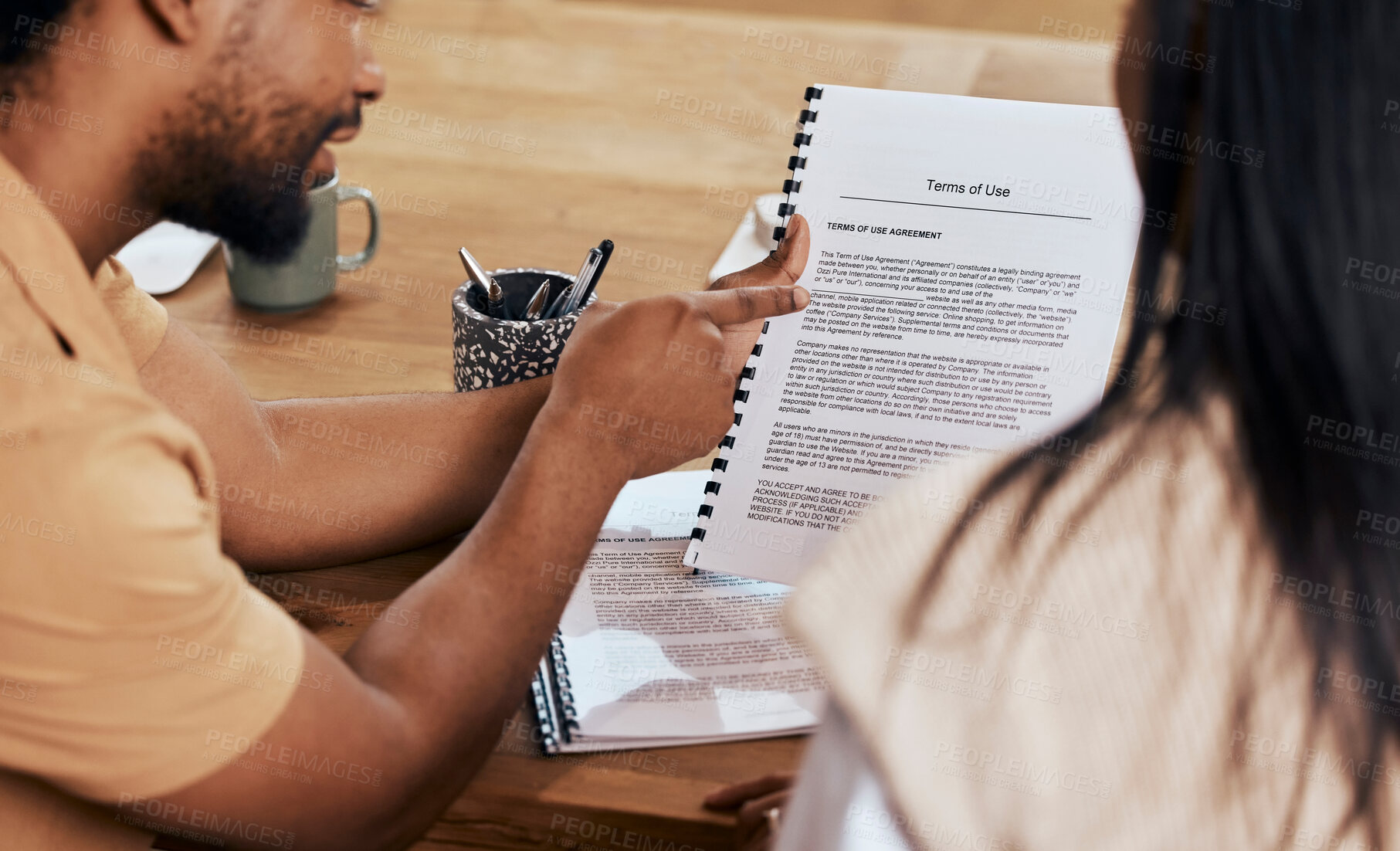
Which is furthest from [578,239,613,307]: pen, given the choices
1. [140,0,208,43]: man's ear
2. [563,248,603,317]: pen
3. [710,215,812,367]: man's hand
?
[140,0,208,43]: man's ear

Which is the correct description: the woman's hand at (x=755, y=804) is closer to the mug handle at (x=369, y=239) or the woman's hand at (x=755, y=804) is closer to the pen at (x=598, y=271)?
the pen at (x=598, y=271)

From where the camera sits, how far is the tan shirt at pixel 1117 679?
0.43 metres

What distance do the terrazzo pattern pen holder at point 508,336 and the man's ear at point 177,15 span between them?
0.86ft

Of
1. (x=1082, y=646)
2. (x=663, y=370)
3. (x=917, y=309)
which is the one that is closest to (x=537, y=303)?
(x=663, y=370)

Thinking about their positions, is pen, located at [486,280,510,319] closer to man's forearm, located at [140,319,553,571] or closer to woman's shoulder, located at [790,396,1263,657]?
man's forearm, located at [140,319,553,571]

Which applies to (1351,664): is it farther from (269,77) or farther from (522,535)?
(269,77)

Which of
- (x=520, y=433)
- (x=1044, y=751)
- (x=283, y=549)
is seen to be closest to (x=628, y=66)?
(x=520, y=433)

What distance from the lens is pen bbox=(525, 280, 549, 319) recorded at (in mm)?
841

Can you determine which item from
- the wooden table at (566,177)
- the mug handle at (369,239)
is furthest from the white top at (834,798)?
the mug handle at (369,239)

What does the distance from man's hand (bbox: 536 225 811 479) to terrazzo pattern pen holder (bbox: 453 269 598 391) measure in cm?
6

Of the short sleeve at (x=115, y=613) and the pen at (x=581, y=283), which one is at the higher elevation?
the pen at (x=581, y=283)

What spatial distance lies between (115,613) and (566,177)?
0.99 meters

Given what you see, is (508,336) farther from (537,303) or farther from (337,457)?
(337,457)

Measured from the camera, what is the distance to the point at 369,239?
1.17 m
